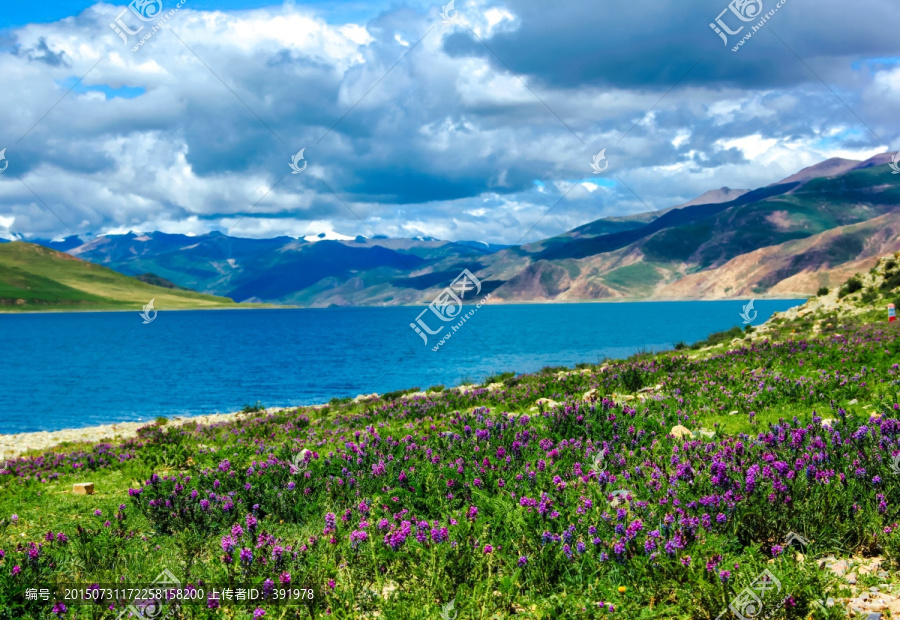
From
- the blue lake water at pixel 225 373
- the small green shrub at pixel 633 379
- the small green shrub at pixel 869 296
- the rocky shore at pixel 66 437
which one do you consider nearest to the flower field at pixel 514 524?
the small green shrub at pixel 633 379

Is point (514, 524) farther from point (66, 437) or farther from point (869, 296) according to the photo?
point (869, 296)

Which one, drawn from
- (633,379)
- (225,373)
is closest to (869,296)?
(633,379)

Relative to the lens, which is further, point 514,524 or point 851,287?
point 851,287

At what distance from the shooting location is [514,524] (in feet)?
20.9

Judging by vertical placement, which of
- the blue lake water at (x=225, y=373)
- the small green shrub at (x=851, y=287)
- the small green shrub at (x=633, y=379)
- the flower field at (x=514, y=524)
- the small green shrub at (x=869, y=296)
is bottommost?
the flower field at (x=514, y=524)

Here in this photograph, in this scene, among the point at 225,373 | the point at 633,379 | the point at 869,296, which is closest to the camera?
the point at 633,379

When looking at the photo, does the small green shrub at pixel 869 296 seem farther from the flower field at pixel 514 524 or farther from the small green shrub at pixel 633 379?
the flower field at pixel 514 524

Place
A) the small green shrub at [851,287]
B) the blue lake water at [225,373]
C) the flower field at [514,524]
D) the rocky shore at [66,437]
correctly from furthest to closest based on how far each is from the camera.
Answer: the blue lake water at [225,373] → the small green shrub at [851,287] → the rocky shore at [66,437] → the flower field at [514,524]

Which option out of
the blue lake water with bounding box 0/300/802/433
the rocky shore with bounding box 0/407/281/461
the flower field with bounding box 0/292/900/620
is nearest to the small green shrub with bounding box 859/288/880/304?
the blue lake water with bounding box 0/300/802/433

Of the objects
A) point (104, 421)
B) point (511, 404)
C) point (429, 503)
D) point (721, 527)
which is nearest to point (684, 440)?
point (721, 527)

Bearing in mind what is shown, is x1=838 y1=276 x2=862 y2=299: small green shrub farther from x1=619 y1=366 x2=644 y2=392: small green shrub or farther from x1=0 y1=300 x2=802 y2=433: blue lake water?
x1=619 y1=366 x2=644 y2=392: small green shrub

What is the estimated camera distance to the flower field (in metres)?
5.26

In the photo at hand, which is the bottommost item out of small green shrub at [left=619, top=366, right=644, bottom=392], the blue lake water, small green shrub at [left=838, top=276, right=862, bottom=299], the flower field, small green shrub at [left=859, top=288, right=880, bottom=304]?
the flower field

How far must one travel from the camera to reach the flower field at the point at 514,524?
5.26 m
